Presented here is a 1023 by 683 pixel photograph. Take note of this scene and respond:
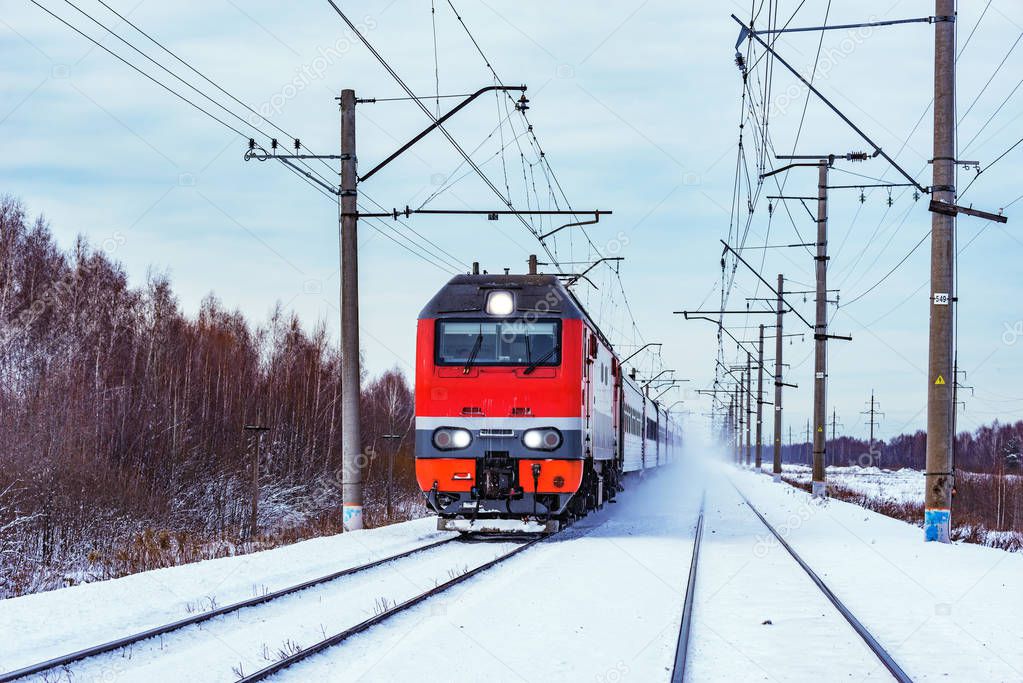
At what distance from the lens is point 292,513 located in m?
28.8

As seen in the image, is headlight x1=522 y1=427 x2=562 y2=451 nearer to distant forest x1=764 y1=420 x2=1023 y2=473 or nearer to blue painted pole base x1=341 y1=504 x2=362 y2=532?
blue painted pole base x1=341 y1=504 x2=362 y2=532

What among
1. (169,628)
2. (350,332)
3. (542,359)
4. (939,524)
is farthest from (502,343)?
(169,628)

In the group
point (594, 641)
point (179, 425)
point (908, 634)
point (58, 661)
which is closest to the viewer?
point (58, 661)

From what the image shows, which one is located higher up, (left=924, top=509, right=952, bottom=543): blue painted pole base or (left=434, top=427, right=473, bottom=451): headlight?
(left=434, top=427, right=473, bottom=451): headlight

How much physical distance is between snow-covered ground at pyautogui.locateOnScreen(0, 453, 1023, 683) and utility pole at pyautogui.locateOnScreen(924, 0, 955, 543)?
1123 millimetres

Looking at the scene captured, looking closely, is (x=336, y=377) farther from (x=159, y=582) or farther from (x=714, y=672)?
(x=714, y=672)

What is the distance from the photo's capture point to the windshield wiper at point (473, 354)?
16062 mm

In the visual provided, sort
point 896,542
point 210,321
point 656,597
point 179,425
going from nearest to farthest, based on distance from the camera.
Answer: point 656,597
point 896,542
point 179,425
point 210,321

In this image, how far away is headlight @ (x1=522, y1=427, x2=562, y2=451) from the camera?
15.9 m

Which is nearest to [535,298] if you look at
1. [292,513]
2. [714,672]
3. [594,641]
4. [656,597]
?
[656,597]

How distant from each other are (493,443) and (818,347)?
1656 centimetres

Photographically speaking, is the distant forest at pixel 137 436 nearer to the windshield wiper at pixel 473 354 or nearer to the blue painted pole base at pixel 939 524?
the windshield wiper at pixel 473 354

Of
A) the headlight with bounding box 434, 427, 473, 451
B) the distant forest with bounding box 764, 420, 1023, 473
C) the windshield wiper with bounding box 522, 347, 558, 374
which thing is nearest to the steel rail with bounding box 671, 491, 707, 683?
the windshield wiper with bounding box 522, 347, 558, 374

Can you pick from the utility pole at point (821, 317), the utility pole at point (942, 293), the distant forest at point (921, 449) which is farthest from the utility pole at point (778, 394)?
the distant forest at point (921, 449)
